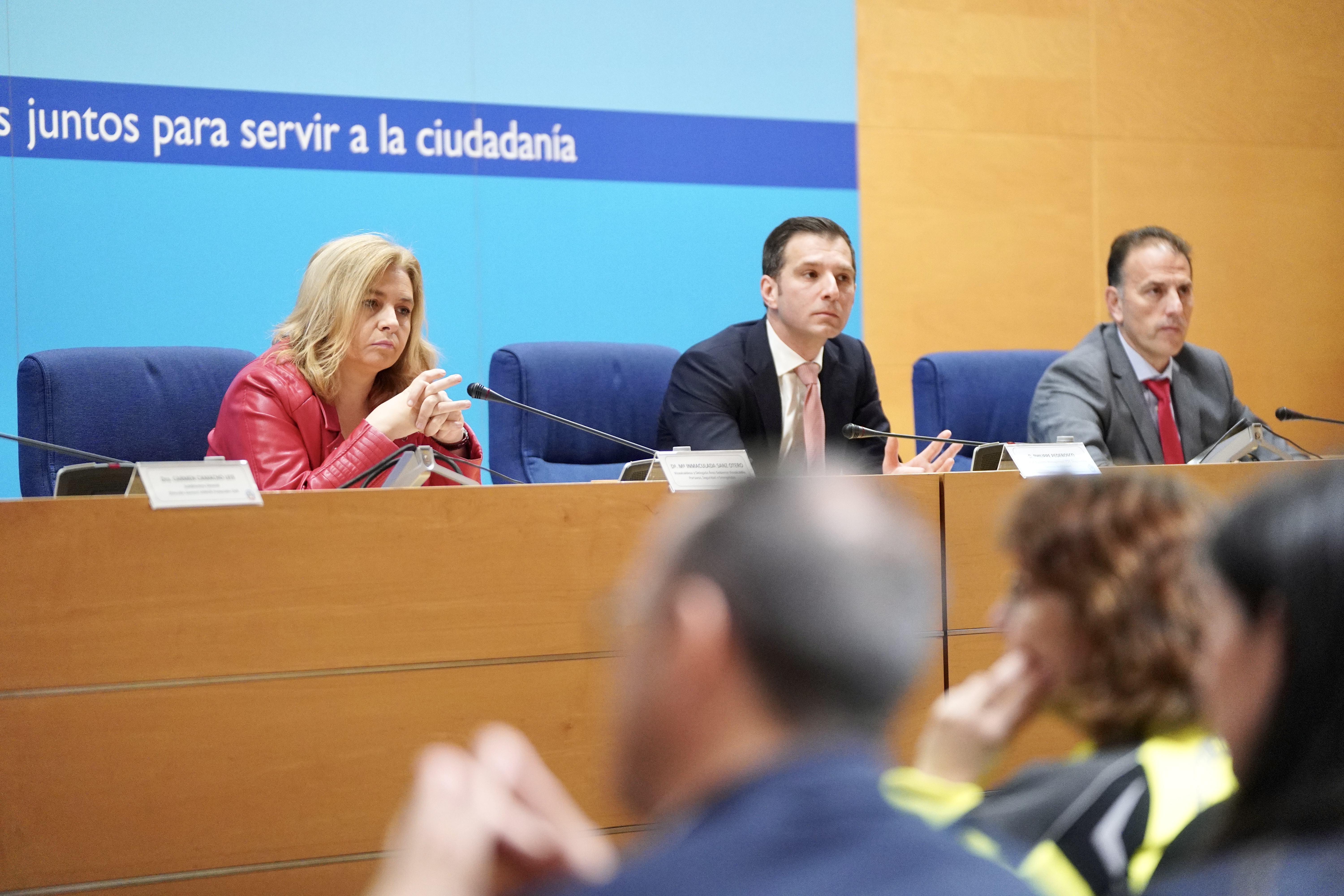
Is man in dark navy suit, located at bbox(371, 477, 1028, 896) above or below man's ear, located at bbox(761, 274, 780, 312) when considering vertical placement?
below

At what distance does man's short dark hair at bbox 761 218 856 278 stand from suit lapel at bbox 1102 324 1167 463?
29.8 inches

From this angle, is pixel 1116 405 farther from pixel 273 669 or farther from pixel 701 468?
pixel 273 669

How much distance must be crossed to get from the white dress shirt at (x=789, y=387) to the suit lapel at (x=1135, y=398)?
80 centimetres

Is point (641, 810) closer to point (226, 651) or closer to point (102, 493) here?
point (226, 651)

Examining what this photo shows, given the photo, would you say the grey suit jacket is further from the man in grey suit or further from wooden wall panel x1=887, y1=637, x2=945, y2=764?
wooden wall panel x1=887, y1=637, x2=945, y2=764

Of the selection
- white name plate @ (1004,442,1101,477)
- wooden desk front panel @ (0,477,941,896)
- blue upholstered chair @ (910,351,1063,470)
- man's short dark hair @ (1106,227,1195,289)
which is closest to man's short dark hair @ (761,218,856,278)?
blue upholstered chair @ (910,351,1063,470)

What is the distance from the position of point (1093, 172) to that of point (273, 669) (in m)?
4.23

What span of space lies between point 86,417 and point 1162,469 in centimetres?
223

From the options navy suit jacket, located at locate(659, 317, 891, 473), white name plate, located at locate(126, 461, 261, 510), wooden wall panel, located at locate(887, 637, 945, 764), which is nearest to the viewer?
white name plate, located at locate(126, 461, 261, 510)

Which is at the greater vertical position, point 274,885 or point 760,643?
point 760,643

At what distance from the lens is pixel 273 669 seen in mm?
1824

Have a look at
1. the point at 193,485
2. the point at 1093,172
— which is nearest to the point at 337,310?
the point at 193,485

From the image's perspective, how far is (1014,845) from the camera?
827 millimetres

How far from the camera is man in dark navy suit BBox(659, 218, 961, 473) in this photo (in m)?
3.18
